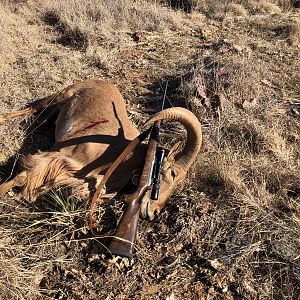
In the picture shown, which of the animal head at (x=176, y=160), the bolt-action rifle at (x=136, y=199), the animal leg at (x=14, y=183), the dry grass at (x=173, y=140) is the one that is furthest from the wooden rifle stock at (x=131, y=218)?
the animal leg at (x=14, y=183)

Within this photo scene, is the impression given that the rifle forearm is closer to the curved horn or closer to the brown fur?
the brown fur

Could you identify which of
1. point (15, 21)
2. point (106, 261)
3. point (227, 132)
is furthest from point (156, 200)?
point (15, 21)

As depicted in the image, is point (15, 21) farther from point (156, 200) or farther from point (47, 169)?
point (156, 200)

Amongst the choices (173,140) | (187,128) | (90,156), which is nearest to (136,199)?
(187,128)

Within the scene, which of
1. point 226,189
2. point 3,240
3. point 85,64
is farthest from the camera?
point 85,64

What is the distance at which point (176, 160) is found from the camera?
15.0 feet

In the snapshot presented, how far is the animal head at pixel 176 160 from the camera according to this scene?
4.10 meters

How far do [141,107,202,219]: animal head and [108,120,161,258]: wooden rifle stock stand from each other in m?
0.19

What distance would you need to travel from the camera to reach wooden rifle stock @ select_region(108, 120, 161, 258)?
361 cm

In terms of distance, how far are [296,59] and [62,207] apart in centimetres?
499

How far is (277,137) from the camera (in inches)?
211

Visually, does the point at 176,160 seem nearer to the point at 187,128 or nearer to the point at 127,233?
the point at 187,128

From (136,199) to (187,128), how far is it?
870 millimetres

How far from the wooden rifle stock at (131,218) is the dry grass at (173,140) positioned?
1.05ft
